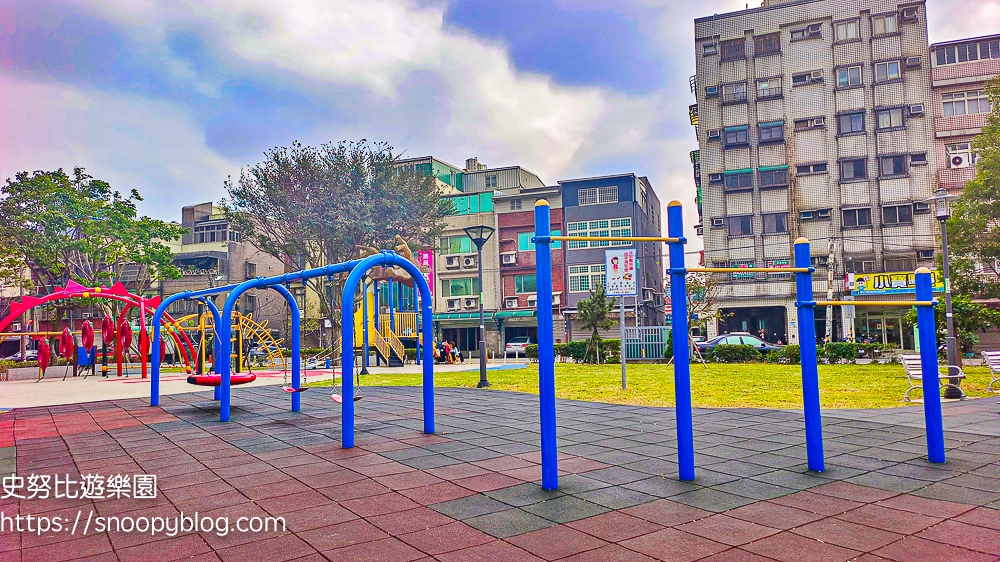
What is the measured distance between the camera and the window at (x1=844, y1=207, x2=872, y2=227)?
126 ft

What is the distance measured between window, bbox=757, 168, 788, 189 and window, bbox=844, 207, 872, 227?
12.5ft

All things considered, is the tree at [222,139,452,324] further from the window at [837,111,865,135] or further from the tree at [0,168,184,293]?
the window at [837,111,865,135]

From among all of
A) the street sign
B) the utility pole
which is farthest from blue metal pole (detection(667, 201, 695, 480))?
the utility pole

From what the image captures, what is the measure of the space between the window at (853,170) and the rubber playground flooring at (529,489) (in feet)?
106

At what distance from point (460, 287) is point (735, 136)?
65.8 ft

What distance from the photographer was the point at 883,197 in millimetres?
38031

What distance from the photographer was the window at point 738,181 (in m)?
40.4

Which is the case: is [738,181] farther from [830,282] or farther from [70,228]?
[70,228]

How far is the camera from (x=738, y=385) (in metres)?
15.7

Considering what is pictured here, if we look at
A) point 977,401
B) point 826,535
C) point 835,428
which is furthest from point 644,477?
point 977,401

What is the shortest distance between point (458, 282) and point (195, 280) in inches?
822

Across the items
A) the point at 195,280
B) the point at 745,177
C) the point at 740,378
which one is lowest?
the point at 740,378

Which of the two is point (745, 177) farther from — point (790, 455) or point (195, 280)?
point (195, 280)

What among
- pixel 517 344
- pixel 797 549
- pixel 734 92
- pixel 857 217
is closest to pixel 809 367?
pixel 797 549
